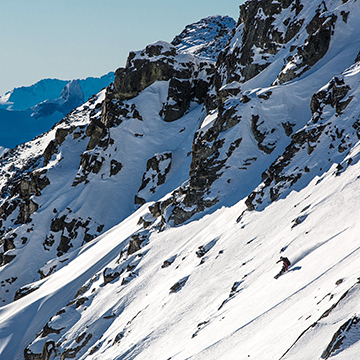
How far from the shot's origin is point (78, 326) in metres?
36.4

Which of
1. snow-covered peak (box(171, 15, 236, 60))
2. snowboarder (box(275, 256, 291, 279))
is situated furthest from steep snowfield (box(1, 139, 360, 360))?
snow-covered peak (box(171, 15, 236, 60))

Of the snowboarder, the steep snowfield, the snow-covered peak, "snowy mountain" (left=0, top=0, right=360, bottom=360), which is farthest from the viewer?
the snow-covered peak

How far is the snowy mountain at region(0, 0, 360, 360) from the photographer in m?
18.5

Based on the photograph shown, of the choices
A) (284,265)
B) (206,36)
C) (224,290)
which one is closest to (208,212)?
(224,290)

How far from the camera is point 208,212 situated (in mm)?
37938

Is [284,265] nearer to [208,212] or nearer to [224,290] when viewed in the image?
[224,290]

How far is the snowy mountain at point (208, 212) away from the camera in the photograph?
1855cm

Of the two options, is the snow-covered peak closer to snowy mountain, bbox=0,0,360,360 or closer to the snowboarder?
snowy mountain, bbox=0,0,360,360

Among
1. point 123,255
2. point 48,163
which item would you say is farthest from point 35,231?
point 123,255

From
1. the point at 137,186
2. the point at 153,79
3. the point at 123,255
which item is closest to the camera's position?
the point at 123,255

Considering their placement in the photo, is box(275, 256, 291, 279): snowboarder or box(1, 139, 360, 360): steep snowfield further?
box(275, 256, 291, 279): snowboarder

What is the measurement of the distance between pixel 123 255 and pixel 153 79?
1455 inches

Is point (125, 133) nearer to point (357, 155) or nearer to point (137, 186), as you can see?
point (137, 186)

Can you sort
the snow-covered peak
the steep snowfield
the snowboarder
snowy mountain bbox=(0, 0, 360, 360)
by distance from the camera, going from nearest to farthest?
the steep snowfield < snowy mountain bbox=(0, 0, 360, 360) < the snowboarder < the snow-covered peak
